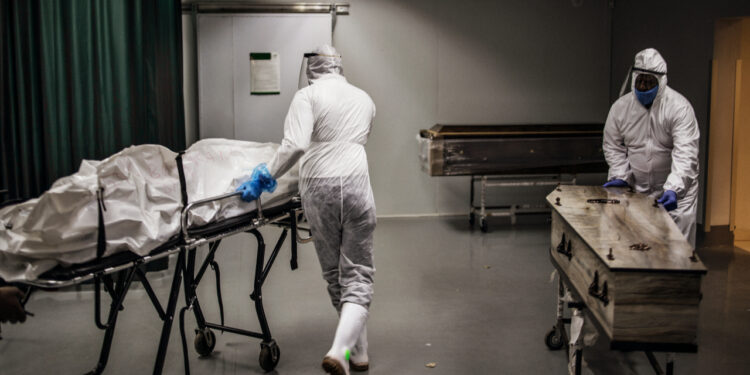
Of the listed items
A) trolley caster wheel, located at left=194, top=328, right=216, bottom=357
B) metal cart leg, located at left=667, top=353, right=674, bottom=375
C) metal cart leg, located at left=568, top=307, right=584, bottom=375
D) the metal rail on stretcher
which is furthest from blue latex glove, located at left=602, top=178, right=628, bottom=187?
trolley caster wheel, located at left=194, top=328, right=216, bottom=357

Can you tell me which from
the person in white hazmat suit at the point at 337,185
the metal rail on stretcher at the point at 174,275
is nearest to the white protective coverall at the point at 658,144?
the person in white hazmat suit at the point at 337,185

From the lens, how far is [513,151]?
19.8 ft

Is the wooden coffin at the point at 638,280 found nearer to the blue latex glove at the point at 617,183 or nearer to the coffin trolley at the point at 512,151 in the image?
the blue latex glove at the point at 617,183

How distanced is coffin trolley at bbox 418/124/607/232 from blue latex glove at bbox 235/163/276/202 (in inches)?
127

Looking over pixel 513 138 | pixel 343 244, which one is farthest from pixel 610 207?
pixel 513 138

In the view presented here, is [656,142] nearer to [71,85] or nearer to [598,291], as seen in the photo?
[598,291]

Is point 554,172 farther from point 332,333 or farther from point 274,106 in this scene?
point 332,333

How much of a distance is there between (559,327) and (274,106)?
418 centimetres

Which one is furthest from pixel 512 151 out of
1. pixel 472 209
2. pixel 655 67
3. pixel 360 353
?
pixel 360 353

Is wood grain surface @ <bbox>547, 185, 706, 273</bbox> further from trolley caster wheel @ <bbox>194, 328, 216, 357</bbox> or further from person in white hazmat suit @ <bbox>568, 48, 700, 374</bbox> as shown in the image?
trolley caster wheel @ <bbox>194, 328, 216, 357</bbox>

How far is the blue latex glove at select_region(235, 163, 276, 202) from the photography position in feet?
9.27

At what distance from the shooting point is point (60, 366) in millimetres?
3170

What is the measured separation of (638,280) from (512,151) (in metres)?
4.07

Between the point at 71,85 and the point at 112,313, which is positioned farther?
the point at 71,85
